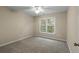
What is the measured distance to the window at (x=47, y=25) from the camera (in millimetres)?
1699

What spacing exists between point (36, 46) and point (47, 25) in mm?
455

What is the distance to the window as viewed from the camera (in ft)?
5.57

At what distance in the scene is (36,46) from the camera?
164 cm

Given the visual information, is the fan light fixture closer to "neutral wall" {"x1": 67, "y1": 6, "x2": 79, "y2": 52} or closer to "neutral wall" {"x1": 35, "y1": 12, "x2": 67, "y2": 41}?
"neutral wall" {"x1": 35, "y1": 12, "x2": 67, "y2": 41}

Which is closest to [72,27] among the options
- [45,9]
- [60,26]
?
[60,26]

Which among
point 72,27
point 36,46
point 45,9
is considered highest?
point 45,9

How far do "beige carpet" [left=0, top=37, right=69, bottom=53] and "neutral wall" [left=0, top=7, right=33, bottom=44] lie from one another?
→ 0.12m

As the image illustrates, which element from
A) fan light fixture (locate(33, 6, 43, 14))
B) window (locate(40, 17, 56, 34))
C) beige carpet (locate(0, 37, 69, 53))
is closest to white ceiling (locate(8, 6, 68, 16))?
fan light fixture (locate(33, 6, 43, 14))

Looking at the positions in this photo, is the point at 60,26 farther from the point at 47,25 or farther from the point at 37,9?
the point at 37,9

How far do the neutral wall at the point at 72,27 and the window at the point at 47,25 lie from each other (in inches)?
11.5

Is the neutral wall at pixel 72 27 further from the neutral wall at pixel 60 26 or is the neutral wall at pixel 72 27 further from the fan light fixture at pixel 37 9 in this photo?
the fan light fixture at pixel 37 9
